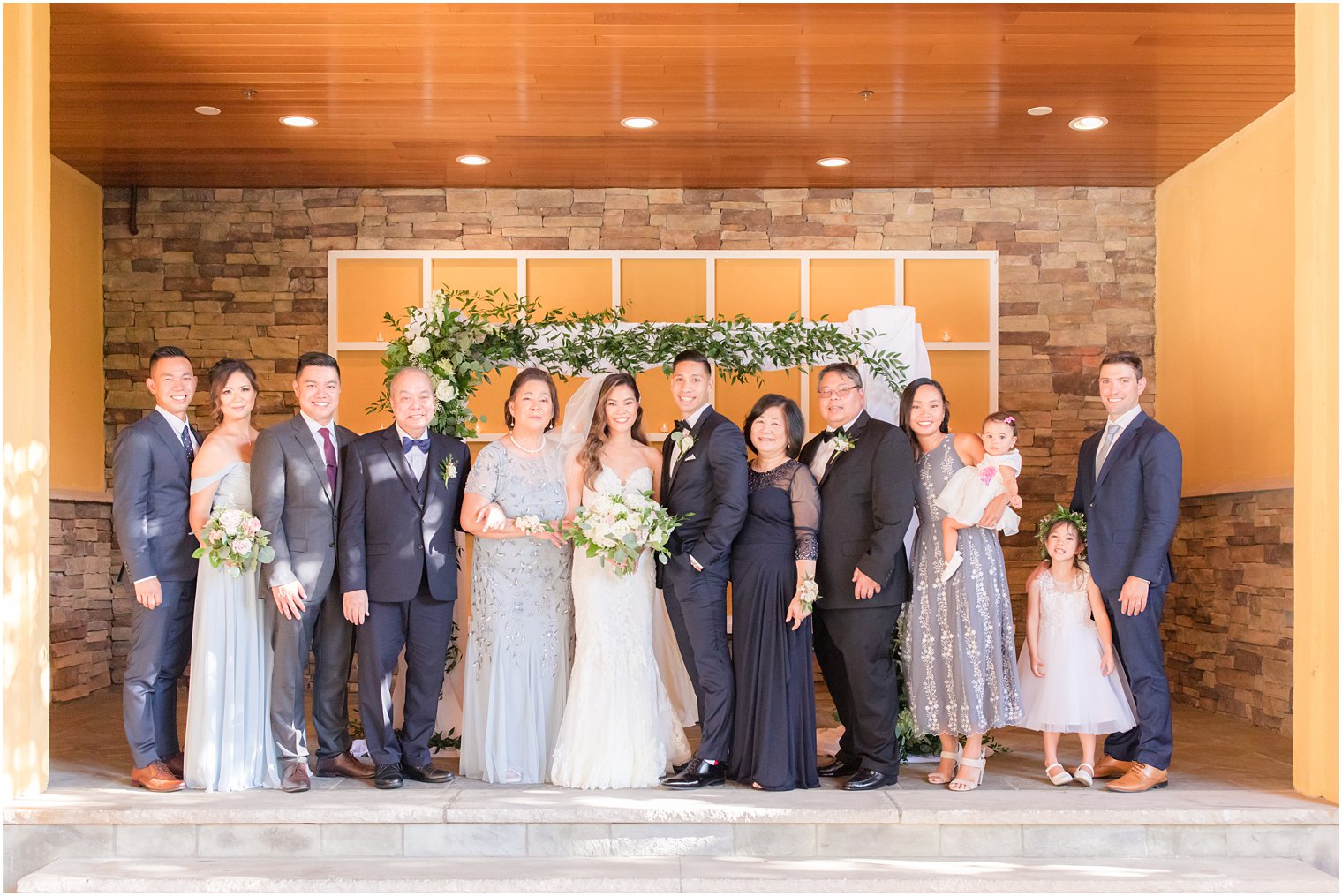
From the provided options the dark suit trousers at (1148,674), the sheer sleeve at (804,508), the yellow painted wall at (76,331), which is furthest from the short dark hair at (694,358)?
the yellow painted wall at (76,331)

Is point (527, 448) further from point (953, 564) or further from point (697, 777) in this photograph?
point (953, 564)

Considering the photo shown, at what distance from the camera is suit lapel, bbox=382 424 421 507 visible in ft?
16.1

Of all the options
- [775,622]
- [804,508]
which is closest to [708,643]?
[775,622]

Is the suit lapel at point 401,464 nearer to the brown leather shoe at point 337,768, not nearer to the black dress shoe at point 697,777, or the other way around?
the brown leather shoe at point 337,768

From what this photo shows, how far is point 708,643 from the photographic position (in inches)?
193

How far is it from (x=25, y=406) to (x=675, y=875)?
3121 mm

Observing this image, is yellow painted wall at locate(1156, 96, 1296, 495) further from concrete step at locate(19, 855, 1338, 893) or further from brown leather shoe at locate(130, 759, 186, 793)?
brown leather shoe at locate(130, 759, 186, 793)

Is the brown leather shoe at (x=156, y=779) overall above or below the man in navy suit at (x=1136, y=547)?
below

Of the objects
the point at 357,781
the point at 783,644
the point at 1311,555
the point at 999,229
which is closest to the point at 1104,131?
the point at 999,229

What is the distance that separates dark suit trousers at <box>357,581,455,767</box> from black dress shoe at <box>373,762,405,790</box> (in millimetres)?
25

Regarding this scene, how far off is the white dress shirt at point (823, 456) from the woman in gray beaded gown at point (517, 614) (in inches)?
43.5

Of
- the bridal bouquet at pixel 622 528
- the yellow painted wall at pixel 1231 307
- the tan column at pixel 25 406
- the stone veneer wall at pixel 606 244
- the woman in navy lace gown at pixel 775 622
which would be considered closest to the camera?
the tan column at pixel 25 406

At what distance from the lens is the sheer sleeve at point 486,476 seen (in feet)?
16.4

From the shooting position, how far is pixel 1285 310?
6.42m
